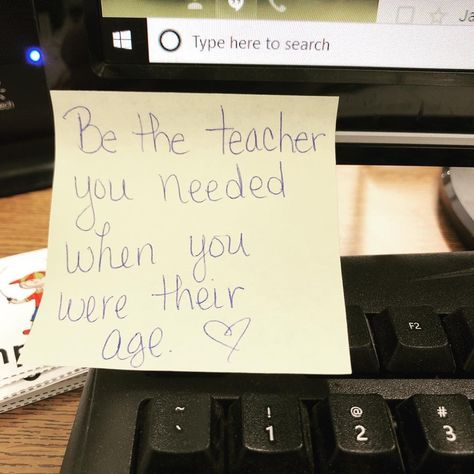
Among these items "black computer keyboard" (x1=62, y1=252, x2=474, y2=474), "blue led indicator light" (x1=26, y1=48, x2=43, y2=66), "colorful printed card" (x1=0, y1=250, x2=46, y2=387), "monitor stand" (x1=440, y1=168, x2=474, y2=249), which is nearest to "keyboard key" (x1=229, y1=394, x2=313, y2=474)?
"black computer keyboard" (x1=62, y1=252, x2=474, y2=474)

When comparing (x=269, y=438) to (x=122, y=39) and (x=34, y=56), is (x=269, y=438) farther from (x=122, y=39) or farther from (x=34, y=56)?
(x=34, y=56)

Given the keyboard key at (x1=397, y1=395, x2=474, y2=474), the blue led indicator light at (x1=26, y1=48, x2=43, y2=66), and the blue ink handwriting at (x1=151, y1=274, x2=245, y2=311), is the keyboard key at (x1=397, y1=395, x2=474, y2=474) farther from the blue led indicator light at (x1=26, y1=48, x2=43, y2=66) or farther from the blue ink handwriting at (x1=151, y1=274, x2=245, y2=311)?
the blue led indicator light at (x1=26, y1=48, x2=43, y2=66)

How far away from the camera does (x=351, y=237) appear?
0.47 metres

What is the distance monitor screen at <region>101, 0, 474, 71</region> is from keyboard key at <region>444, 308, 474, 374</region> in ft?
0.47

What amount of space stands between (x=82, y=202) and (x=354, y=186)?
313 mm

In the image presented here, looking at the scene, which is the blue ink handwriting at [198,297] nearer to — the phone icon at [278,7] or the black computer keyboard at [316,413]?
the black computer keyboard at [316,413]

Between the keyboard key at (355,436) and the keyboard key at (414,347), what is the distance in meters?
0.03

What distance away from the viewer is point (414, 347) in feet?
0.91

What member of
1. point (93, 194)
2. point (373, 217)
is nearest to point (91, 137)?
point (93, 194)

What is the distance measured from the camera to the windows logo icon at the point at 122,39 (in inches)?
12.4

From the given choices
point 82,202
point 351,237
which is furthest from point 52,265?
point 351,237

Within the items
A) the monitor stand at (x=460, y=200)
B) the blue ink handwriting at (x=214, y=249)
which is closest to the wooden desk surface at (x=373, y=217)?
the monitor stand at (x=460, y=200)

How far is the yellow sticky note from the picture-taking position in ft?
0.93

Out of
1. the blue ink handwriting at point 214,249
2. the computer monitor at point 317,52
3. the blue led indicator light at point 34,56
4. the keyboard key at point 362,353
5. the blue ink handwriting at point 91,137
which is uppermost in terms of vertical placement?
the blue led indicator light at point 34,56
